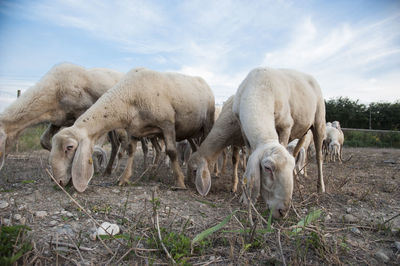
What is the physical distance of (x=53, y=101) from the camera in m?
4.60

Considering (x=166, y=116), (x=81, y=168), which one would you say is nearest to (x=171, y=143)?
(x=166, y=116)

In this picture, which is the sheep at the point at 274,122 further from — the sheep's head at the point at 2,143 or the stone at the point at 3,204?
the sheep's head at the point at 2,143

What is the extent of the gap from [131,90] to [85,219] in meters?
2.35

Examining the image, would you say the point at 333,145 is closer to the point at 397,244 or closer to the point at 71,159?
the point at 397,244

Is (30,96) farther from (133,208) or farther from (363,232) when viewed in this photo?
(363,232)

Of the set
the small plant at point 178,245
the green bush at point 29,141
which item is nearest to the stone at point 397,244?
the small plant at point 178,245

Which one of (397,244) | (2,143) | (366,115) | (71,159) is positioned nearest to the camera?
(397,244)

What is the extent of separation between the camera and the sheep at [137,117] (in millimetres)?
3457

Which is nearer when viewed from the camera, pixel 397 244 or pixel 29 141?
pixel 397 244

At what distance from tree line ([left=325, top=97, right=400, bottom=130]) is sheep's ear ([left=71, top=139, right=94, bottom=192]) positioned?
3013 centimetres

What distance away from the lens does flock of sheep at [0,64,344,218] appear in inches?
131

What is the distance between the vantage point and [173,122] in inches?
182

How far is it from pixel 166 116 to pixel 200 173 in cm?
116

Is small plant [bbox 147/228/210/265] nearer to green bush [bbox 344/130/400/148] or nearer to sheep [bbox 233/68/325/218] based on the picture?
sheep [bbox 233/68/325/218]
